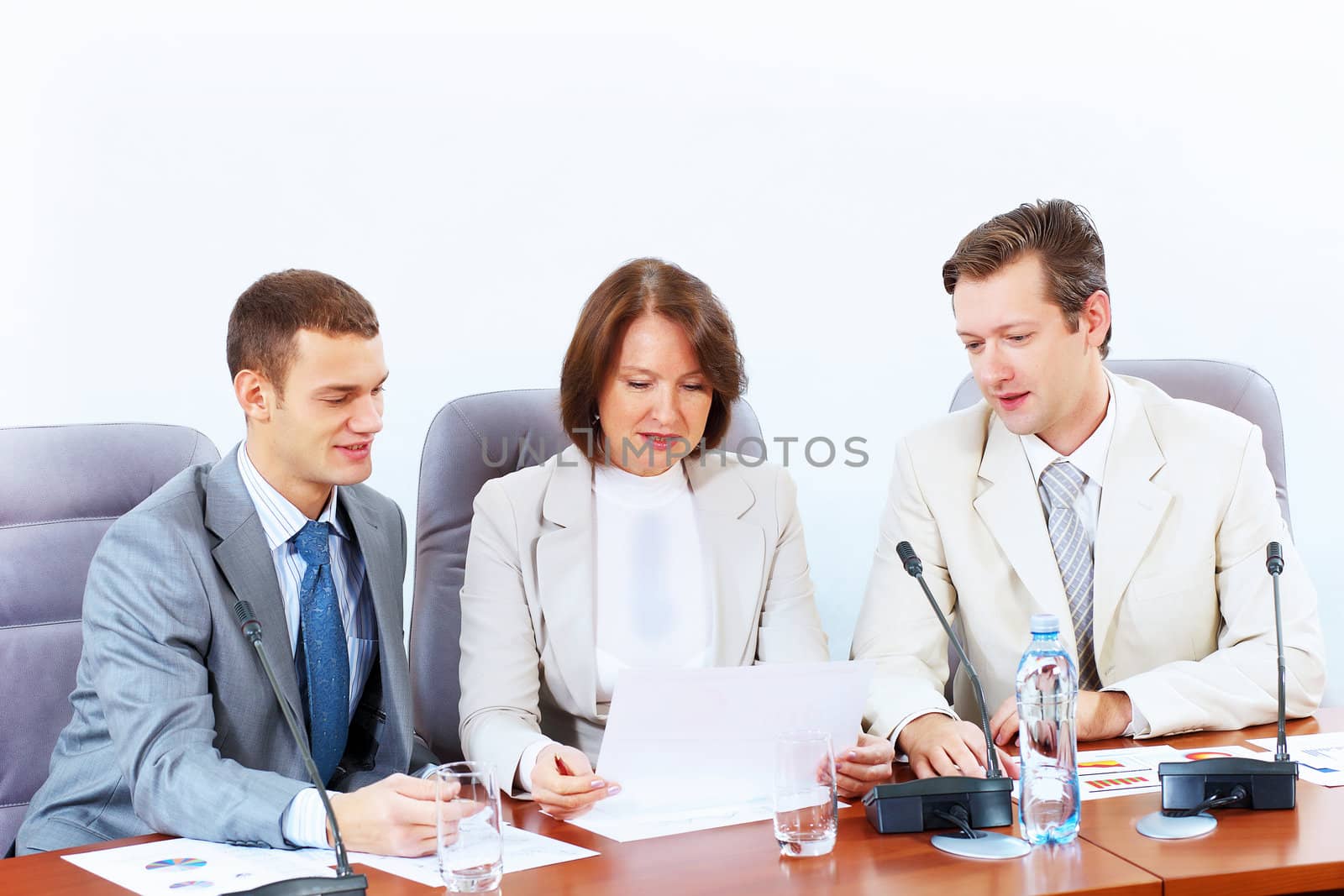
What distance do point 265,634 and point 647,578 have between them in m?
0.66

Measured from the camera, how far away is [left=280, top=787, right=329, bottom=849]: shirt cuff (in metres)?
1.40

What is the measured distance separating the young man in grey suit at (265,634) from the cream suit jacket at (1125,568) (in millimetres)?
838

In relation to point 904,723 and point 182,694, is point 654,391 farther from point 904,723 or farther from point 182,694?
point 182,694

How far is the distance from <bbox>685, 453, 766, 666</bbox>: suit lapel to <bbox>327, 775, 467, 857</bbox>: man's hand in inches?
30.4

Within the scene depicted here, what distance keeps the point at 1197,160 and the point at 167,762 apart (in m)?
2.79

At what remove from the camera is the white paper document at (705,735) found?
4.79 feet

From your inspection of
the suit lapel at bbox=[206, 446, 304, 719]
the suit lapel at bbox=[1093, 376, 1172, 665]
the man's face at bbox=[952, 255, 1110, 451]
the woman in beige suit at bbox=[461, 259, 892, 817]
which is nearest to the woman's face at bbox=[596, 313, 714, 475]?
the woman in beige suit at bbox=[461, 259, 892, 817]

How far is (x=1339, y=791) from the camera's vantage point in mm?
1551

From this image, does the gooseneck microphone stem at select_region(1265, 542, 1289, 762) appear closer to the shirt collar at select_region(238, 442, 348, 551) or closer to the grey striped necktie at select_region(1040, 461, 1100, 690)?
the grey striped necktie at select_region(1040, 461, 1100, 690)

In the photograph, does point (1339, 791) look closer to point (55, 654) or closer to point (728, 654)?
point (728, 654)

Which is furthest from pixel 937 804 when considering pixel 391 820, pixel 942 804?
pixel 391 820

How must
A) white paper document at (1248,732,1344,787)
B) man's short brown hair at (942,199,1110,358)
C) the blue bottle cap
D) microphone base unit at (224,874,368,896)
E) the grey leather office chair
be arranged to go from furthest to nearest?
1. the grey leather office chair
2. man's short brown hair at (942,199,1110,358)
3. white paper document at (1248,732,1344,787)
4. the blue bottle cap
5. microphone base unit at (224,874,368,896)

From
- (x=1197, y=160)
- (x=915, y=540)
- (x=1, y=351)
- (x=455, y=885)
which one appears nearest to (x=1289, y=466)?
(x=1197, y=160)

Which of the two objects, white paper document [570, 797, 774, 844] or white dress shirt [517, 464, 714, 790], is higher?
white dress shirt [517, 464, 714, 790]
